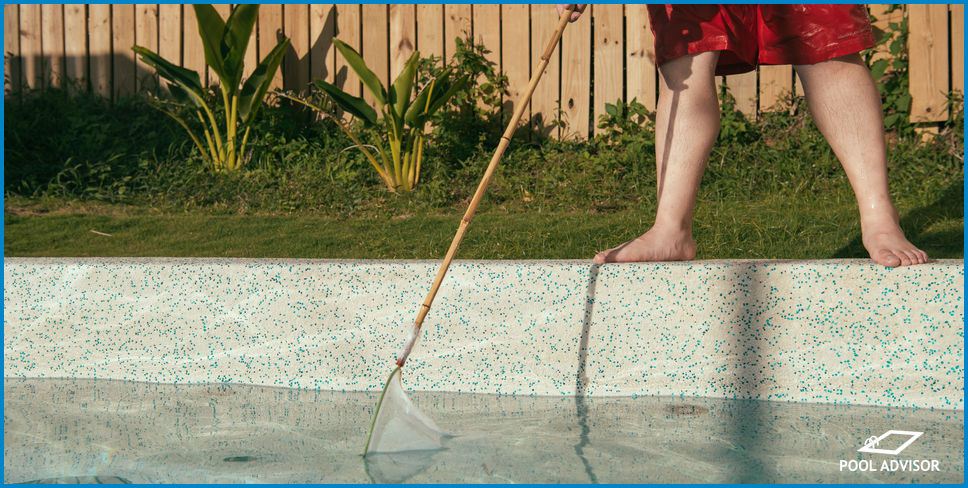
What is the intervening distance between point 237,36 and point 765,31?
4.11 meters

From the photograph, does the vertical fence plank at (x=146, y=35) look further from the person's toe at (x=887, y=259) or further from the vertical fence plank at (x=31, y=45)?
the person's toe at (x=887, y=259)

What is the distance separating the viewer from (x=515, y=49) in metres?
6.01

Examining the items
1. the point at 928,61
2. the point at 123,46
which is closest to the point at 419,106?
the point at 123,46

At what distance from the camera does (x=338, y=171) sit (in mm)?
5727

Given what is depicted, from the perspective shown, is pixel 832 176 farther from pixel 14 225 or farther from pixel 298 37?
pixel 14 225

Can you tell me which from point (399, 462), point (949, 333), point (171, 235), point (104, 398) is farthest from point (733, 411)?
point (171, 235)

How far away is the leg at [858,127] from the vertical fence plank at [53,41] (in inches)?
239

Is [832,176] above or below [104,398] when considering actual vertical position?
above

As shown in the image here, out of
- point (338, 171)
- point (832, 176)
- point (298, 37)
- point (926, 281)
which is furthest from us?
point (298, 37)

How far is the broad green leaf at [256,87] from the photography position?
5.86 metres

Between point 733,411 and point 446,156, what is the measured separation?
405 cm

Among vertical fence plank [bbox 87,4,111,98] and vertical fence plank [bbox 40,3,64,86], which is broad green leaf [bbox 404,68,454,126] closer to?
vertical fence plank [bbox 87,4,111,98]

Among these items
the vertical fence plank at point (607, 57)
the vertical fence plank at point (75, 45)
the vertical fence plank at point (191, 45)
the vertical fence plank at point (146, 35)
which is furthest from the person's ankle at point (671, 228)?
the vertical fence plank at point (75, 45)

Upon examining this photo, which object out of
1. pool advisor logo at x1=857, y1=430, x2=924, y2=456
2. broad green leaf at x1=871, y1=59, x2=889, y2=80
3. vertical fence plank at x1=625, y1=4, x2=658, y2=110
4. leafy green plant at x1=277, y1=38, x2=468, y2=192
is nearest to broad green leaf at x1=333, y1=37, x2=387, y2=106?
leafy green plant at x1=277, y1=38, x2=468, y2=192
